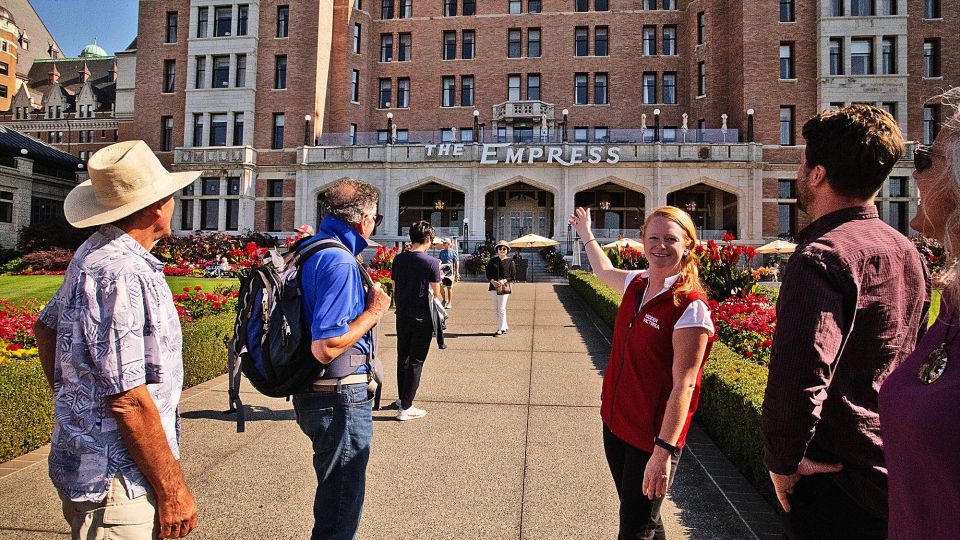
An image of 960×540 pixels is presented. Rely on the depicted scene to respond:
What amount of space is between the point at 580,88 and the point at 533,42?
5108 mm

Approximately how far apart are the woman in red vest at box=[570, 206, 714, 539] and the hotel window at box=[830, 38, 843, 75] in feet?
132

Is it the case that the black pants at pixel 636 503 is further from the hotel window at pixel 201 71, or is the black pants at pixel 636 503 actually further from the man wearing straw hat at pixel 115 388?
the hotel window at pixel 201 71

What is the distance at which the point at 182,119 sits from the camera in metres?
41.5

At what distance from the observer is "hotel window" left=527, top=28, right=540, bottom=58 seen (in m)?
42.6

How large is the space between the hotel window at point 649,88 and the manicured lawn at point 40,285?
106 ft

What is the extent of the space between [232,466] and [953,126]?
5573 millimetres

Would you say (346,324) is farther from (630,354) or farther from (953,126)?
(953,126)

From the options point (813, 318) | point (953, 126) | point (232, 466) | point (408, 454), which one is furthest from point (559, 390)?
point (953, 126)

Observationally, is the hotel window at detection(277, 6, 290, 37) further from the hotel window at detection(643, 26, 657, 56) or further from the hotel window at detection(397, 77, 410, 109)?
the hotel window at detection(643, 26, 657, 56)

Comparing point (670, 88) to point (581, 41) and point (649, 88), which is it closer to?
point (649, 88)

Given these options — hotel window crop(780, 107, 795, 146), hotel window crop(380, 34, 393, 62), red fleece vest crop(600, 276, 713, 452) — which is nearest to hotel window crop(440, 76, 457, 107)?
hotel window crop(380, 34, 393, 62)

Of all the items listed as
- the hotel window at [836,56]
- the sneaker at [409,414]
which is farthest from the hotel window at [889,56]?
the sneaker at [409,414]

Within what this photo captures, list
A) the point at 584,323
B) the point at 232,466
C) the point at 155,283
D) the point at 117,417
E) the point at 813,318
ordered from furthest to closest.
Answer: the point at 584,323, the point at 232,466, the point at 155,283, the point at 117,417, the point at 813,318

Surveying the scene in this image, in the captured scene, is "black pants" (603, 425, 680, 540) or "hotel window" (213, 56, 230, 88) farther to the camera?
"hotel window" (213, 56, 230, 88)
